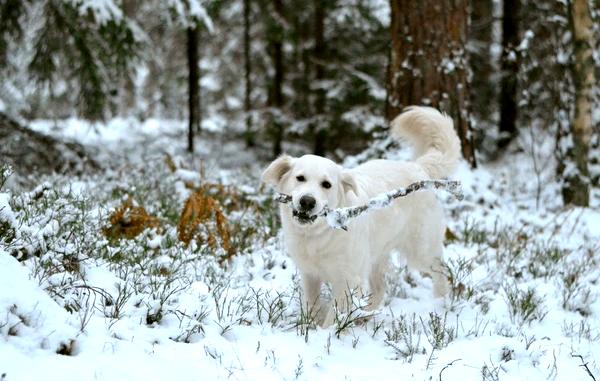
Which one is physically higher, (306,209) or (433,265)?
(306,209)

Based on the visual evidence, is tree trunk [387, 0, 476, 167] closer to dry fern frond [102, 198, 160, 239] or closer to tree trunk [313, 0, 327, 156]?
dry fern frond [102, 198, 160, 239]

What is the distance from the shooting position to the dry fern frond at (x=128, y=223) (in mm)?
4957

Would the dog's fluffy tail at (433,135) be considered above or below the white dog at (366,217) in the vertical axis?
above

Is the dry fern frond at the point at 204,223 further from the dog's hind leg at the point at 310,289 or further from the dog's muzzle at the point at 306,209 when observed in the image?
the dog's muzzle at the point at 306,209

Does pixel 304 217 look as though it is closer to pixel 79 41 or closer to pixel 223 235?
pixel 223 235

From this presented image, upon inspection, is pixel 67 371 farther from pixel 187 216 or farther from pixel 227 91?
pixel 227 91

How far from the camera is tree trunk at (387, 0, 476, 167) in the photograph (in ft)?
24.4

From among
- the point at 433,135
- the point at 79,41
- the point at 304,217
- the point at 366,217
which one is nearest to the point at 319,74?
the point at 79,41

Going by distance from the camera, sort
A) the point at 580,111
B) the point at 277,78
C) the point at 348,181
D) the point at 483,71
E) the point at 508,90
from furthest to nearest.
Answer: the point at 483,71 < the point at 277,78 < the point at 508,90 < the point at 580,111 < the point at 348,181

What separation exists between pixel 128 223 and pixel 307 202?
2.10 metres

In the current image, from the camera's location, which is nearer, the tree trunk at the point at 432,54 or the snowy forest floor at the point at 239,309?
the snowy forest floor at the point at 239,309

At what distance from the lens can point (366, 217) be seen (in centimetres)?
426

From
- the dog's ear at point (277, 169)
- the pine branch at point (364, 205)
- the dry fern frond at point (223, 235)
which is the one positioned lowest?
the dry fern frond at point (223, 235)

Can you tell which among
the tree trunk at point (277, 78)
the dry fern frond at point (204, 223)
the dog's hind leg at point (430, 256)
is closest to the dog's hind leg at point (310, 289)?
the dry fern frond at point (204, 223)
